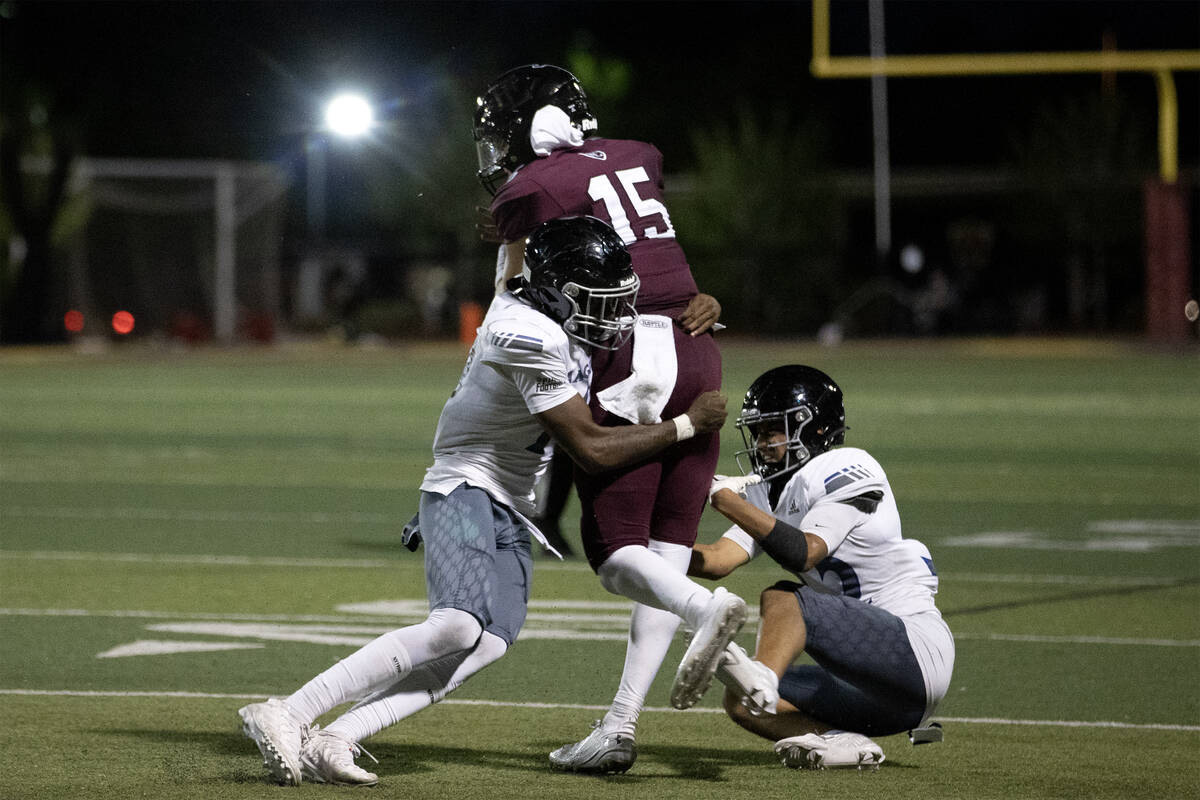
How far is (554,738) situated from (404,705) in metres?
0.97

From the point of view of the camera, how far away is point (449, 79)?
52.2m

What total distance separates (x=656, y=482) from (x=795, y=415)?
47 cm

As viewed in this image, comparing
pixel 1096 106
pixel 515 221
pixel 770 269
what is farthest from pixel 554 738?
pixel 1096 106

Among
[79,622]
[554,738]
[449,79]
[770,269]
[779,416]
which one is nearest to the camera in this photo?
[779,416]

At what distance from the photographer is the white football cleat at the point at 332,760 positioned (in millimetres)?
5258

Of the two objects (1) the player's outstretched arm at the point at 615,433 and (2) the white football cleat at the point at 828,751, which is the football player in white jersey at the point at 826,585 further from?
(1) the player's outstretched arm at the point at 615,433

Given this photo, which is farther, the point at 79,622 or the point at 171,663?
the point at 79,622

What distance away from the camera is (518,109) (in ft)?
19.3

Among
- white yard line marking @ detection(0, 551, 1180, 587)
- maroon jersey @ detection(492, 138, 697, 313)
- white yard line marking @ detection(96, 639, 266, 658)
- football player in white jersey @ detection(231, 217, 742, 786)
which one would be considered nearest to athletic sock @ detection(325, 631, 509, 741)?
football player in white jersey @ detection(231, 217, 742, 786)

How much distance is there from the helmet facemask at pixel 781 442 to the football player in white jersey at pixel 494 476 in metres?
0.26

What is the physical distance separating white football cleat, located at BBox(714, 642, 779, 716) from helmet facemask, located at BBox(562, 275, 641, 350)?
2.98ft

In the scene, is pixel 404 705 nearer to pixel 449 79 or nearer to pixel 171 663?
pixel 171 663

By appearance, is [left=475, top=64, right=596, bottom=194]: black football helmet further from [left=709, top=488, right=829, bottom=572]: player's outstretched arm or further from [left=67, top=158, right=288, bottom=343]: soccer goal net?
[left=67, top=158, right=288, bottom=343]: soccer goal net

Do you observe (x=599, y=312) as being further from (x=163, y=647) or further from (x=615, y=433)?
(x=163, y=647)
